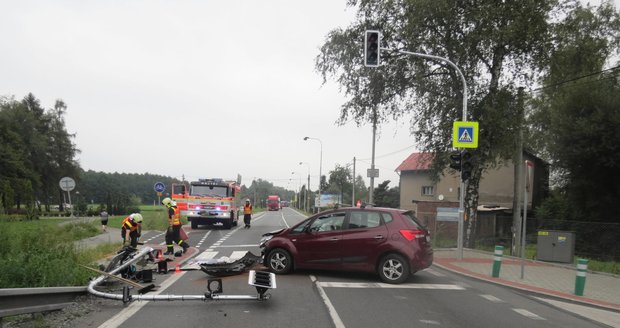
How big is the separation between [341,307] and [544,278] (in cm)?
676

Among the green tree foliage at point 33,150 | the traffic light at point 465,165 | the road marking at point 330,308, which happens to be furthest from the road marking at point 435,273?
the green tree foliage at point 33,150

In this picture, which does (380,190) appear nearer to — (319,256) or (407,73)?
(407,73)

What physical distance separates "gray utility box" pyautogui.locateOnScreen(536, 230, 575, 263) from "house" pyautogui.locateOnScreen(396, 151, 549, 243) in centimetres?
616

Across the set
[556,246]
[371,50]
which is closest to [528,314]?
[556,246]

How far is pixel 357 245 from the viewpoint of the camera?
9750 millimetres

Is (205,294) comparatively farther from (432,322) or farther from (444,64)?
(444,64)

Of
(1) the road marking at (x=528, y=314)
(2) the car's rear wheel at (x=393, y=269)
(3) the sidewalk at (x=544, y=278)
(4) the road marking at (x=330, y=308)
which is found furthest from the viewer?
(2) the car's rear wheel at (x=393, y=269)

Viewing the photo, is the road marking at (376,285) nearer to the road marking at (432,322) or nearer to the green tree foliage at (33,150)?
the road marking at (432,322)

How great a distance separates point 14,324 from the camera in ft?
19.4

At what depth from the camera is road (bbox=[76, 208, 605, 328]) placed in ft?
21.1

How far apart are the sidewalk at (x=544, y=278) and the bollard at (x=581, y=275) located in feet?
0.46

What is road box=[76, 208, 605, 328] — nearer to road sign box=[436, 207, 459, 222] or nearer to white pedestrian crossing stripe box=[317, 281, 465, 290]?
white pedestrian crossing stripe box=[317, 281, 465, 290]

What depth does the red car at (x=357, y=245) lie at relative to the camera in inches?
376

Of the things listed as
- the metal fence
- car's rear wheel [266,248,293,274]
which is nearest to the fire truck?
the metal fence
